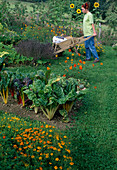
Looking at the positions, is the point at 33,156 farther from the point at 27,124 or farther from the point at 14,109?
the point at 14,109

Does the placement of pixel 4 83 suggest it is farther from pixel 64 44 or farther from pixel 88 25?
pixel 88 25

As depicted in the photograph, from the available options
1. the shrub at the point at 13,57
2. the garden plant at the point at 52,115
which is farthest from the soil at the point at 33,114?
the shrub at the point at 13,57

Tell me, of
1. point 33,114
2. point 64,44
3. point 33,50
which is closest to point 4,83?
point 33,114

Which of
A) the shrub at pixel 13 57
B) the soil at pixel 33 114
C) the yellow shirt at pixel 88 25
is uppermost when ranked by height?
the yellow shirt at pixel 88 25

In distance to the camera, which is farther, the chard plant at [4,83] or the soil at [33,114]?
the chard plant at [4,83]

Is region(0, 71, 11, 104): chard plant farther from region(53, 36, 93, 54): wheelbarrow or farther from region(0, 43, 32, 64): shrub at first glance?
region(53, 36, 93, 54): wheelbarrow

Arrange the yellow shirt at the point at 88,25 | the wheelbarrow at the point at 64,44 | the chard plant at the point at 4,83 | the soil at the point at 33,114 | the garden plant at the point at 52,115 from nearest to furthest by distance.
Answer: the garden plant at the point at 52,115 < the soil at the point at 33,114 < the chard plant at the point at 4,83 < the wheelbarrow at the point at 64,44 < the yellow shirt at the point at 88,25

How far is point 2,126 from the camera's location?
2920mm

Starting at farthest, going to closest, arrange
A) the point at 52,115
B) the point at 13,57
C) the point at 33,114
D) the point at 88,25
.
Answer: the point at 88,25 → the point at 13,57 → the point at 33,114 → the point at 52,115

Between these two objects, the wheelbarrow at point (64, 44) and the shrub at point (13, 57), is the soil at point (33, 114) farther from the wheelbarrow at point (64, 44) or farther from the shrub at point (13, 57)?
the wheelbarrow at point (64, 44)

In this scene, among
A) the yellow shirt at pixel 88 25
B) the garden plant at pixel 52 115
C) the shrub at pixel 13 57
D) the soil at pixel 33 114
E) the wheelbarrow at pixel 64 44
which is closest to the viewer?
the garden plant at pixel 52 115

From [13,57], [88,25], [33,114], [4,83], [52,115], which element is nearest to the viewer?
[52,115]

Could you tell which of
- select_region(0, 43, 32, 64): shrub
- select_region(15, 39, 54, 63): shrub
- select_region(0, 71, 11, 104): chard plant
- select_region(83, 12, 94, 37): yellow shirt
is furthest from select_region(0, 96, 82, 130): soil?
select_region(83, 12, 94, 37): yellow shirt

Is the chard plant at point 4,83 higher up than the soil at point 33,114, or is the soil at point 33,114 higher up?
the chard plant at point 4,83
